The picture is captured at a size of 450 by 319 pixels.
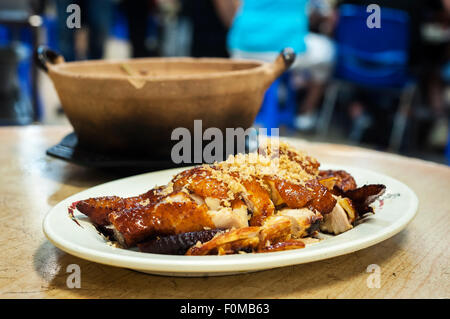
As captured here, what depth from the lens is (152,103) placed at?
1.11 metres

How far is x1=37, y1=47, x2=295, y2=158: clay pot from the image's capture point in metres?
1.10

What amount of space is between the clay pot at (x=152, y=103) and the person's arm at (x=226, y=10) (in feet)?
7.78

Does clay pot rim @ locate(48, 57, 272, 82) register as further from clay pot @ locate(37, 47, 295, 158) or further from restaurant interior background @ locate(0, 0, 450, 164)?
restaurant interior background @ locate(0, 0, 450, 164)

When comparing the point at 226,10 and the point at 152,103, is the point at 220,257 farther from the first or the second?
the point at 226,10

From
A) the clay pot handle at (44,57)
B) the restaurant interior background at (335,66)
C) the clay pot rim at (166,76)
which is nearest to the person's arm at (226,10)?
the restaurant interior background at (335,66)

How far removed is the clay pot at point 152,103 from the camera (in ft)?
3.62

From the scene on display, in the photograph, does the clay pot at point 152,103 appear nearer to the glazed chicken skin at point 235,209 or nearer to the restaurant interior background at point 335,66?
the glazed chicken skin at point 235,209

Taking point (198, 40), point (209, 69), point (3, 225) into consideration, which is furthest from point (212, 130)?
point (198, 40)

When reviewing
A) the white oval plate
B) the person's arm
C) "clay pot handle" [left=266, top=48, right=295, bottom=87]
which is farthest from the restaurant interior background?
the white oval plate

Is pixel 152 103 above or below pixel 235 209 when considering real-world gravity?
above

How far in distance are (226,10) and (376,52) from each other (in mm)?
1209

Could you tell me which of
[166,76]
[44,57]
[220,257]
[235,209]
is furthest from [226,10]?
[220,257]
